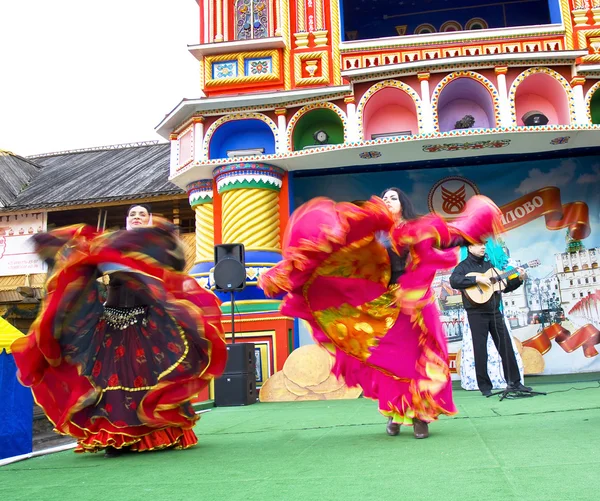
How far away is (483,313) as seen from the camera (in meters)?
6.78

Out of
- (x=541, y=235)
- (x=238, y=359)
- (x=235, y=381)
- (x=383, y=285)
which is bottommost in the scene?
(x=235, y=381)

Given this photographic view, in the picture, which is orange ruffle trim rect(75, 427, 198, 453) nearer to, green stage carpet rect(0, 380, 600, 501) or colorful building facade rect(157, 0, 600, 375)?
green stage carpet rect(0, 380, 600, 501)

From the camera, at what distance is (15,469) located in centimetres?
378

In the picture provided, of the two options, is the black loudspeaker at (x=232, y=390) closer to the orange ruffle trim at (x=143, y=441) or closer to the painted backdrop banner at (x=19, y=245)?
the orange ruffle trim at (x=143, y=441)

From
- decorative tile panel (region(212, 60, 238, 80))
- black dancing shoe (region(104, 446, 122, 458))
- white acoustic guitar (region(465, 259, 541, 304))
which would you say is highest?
decorative tile panel (region(212, 60, 238, 80))

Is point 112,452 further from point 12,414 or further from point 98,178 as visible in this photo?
point 98,178

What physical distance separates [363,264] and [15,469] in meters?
2.51

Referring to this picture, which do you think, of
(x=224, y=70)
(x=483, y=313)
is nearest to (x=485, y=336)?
(x=483, y=313)

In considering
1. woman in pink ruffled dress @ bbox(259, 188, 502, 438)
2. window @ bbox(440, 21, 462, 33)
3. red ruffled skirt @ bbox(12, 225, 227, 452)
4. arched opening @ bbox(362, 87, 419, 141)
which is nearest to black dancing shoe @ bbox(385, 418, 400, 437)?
woman in pink ruffled dress @ bbox(259, 188, 502, 438)

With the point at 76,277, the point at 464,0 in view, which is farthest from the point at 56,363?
the point at 464,0

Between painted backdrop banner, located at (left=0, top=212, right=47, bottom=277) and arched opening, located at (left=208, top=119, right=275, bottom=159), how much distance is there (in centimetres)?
634

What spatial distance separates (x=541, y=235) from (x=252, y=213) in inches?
201

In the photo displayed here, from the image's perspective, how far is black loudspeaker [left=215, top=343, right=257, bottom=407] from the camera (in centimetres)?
815

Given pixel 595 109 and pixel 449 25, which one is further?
pixel 449 25
